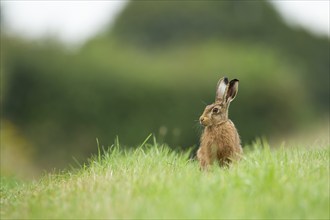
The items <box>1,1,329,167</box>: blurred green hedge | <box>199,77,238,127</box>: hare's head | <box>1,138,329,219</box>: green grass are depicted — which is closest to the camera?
<box>1,138,329,219</box>: green grass

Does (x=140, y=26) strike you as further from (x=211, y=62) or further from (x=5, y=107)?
(x=5, y=107)

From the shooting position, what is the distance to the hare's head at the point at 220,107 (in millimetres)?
9422

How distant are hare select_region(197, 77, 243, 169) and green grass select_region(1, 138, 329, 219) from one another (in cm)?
29

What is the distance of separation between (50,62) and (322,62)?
808 inches

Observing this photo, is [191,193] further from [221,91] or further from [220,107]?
[221,91]

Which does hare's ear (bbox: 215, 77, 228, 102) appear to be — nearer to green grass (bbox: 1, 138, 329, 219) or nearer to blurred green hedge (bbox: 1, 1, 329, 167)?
green grass (bbox: 1, 138, 329, 219)

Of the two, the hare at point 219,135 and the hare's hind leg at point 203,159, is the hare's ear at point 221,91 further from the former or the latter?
the hare's hind leg at point 203,159

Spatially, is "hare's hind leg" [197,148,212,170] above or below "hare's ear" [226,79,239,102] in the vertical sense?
below

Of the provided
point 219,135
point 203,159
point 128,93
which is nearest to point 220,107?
point 219,135

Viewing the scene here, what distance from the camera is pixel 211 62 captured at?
28109mm

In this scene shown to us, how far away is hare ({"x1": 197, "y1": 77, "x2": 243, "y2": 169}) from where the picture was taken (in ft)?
30.6

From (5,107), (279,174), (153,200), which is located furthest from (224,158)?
(5,107)

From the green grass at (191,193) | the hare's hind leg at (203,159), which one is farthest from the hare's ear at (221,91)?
the green grass at (191,193)

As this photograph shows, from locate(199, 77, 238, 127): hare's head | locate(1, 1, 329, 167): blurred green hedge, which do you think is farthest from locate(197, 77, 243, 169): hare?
locate(1, 1, 329, 167): blurred green hedge
